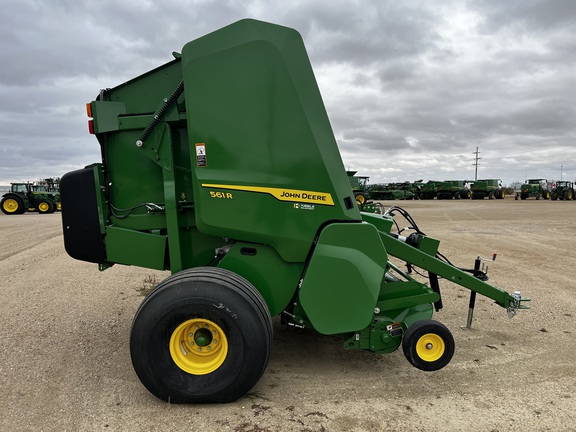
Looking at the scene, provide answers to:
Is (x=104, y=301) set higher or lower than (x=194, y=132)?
lower

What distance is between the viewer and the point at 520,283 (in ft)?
20.3

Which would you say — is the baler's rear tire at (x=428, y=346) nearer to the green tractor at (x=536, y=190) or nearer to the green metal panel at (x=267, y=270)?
the green metal panel at (x=267, y=270)

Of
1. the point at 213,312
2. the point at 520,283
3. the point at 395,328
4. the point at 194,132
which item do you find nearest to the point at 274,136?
the point at 194,132

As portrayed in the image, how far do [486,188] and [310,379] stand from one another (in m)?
40.9

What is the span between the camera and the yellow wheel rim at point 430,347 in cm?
302

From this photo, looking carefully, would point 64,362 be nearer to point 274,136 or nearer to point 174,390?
point 174,390

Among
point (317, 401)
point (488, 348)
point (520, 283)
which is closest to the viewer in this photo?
point (317, 401)

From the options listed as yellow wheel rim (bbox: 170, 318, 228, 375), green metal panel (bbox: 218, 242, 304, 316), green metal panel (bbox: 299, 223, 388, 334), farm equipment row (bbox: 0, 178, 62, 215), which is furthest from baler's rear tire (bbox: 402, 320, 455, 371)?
farm equipment row (bbox: 0, 178, 62, 215)

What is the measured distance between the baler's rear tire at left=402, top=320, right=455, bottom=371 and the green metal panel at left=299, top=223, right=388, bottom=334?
37 centimetres

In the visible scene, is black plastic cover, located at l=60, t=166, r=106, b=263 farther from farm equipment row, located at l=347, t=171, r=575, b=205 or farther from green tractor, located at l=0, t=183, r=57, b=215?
farm equipment row, located at l=347, t=171, r=575, b=205

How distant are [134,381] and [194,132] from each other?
1998 millimetres

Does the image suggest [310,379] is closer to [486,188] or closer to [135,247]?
[135,247]

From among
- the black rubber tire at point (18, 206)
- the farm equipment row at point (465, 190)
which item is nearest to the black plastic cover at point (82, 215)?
the black rubber tire at point (18, 206)

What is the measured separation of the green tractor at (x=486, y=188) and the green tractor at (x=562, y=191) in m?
4.64
